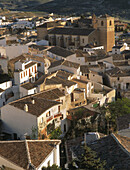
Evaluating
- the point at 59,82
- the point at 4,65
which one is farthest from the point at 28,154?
the point at 4,65

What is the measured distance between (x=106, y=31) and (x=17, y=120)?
31.8 metres

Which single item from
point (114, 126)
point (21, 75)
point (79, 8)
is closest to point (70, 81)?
point (21, 75)

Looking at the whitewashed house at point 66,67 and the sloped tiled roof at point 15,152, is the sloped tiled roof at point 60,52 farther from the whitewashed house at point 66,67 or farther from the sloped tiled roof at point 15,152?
the sloped tiled roof at point 15,152

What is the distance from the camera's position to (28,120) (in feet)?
67.5

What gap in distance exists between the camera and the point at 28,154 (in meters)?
14.8

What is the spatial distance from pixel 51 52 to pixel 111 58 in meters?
6.48

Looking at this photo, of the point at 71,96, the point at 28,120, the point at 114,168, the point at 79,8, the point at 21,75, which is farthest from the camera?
the point at 79,8

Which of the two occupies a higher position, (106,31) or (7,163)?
(7,163)

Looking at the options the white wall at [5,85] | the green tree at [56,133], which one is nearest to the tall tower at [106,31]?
the white wall at [5,85]

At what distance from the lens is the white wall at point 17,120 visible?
67.4 ft

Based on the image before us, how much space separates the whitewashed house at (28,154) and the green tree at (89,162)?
2.06m

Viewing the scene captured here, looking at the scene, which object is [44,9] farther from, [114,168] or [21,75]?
[114,168]

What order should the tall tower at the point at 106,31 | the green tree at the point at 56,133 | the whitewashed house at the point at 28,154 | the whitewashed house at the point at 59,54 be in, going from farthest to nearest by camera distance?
the tall tower at the point at 106,31, the whitewashed house at the point at 59,54, the green tree at the point at 56,133, the whitewashed house at the point at 28,154

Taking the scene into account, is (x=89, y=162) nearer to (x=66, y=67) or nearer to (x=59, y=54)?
(x=66, y=67)
